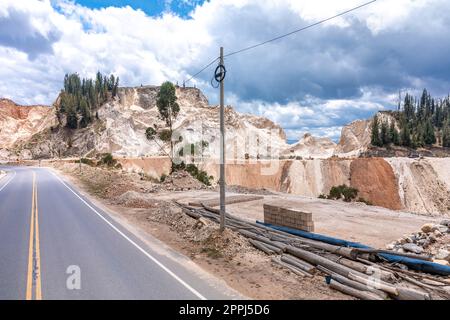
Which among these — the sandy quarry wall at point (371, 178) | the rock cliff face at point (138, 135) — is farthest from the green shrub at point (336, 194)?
the rock cliff face at point (138, 135)

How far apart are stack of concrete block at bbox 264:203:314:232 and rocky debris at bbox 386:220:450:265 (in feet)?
12.3

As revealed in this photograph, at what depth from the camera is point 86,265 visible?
12695 millimetres

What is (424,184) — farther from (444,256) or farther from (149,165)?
(149,165)

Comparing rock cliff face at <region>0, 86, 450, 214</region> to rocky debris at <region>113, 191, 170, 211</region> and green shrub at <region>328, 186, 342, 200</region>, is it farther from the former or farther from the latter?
rocky debris at <region>113, 191, 170, 211</region>

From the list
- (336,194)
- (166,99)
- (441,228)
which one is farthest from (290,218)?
(166,99)

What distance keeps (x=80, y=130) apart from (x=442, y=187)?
109m

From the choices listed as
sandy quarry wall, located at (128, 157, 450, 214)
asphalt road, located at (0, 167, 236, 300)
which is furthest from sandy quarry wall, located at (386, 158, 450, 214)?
asphalt road, located at (0, 167, 236, 300)

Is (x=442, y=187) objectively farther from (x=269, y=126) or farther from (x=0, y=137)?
(x=0, y=137)

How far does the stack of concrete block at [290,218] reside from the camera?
17.3 metres

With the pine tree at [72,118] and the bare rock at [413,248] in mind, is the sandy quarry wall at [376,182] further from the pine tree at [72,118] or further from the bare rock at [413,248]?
the pine tree at [72,118]

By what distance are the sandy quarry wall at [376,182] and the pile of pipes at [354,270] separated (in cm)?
4436

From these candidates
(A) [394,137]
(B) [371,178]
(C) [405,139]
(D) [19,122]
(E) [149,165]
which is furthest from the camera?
(D) [19,122]

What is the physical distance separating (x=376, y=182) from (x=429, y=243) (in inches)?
1776
